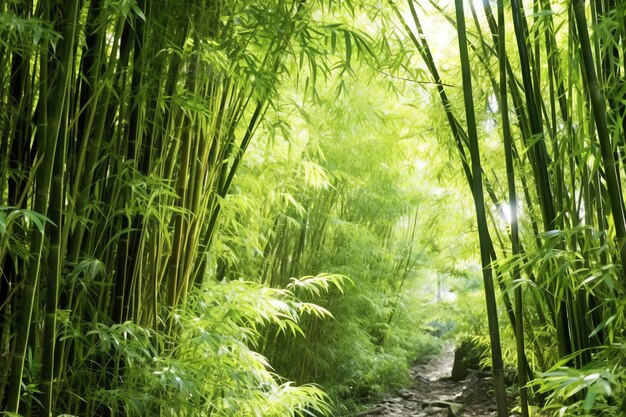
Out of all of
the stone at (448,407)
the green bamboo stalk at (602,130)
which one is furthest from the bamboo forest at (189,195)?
the stone at (448,407)

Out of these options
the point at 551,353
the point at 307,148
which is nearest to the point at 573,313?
the point at 551,353

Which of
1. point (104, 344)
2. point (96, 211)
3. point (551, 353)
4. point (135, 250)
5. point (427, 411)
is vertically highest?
point (96, 211)

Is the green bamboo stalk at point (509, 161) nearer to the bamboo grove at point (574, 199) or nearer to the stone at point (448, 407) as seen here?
the bamboo grove at point (574, 199)

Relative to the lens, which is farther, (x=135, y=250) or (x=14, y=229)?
(x=135, y=250)

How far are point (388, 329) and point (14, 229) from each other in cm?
594

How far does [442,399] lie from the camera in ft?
22.6

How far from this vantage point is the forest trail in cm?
611

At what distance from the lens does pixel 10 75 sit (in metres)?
1.95

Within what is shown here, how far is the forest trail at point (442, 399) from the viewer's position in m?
6.11

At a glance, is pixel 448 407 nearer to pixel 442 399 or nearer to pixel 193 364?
pixel 442 399

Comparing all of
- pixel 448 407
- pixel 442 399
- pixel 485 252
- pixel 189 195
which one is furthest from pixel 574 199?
pixel 442 399

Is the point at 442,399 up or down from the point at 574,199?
down

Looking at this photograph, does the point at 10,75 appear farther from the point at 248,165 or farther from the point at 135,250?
the point at 248,165

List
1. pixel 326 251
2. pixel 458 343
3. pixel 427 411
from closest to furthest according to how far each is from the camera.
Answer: pixel 326 251, pixel 427 411, pixel 458 343
